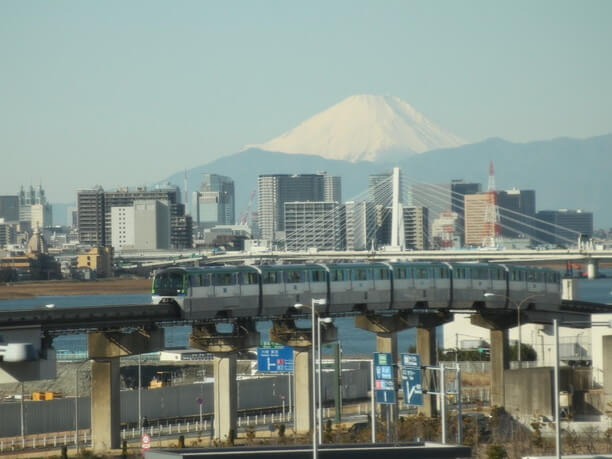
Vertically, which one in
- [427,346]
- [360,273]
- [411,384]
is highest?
[360,273]

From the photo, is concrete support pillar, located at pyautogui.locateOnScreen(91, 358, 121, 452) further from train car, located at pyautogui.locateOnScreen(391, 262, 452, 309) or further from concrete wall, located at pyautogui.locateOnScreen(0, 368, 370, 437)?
train car, located at pyautogui.locateOnScreen(391, 262, 452, 309)

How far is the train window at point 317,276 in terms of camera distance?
226 feet

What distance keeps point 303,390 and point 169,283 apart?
845 cm

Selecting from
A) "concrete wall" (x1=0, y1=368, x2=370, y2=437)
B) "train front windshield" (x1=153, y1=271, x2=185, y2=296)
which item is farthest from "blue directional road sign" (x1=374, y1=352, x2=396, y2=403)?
"concrete wall" (x1=0, y1=368, x2=370, y2=437)

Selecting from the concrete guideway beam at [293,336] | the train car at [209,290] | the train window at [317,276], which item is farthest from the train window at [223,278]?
the train window at [317,276]

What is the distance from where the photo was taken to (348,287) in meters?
70.4

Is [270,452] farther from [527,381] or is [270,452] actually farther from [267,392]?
[267,392]

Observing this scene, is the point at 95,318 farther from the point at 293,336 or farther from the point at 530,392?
the point at 530,392

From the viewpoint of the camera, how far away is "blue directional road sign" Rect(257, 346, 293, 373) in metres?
72.3

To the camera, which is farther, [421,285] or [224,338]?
[421,285]

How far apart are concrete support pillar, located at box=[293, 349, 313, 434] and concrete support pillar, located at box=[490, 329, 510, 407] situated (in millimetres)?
12101

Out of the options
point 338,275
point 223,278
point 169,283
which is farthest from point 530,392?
point 169,283

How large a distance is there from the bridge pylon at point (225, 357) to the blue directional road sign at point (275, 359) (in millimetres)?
6172

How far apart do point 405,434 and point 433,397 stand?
16248mm
